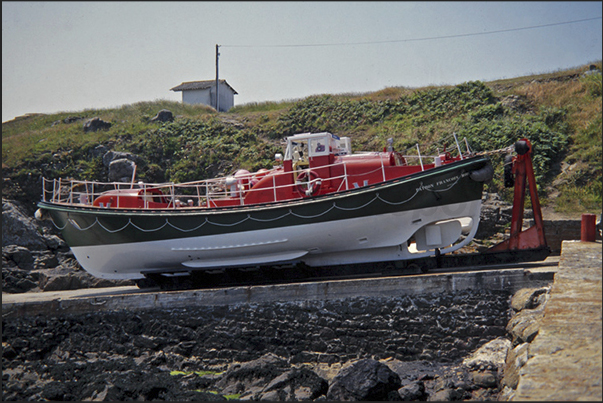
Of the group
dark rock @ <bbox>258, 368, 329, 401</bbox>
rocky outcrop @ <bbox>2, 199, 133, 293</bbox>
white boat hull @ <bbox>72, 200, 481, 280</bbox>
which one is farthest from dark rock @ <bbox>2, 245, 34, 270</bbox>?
dark rock @ <bbox>258, 368, 329, 401</bbox>

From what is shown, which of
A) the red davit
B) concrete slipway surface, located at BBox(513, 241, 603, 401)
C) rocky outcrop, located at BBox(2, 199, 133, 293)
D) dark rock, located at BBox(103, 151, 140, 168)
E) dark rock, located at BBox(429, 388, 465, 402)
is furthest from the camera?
dark rock, located at BBox(103, 151, 140, 168)

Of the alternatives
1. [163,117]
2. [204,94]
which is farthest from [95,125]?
[204,94]

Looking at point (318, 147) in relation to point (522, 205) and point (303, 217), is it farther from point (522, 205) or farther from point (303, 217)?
point (522, 205)

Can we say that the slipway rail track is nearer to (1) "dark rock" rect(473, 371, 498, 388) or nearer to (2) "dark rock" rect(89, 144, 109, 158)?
(1) "dark rock" rect(473, 371, 498, 388)

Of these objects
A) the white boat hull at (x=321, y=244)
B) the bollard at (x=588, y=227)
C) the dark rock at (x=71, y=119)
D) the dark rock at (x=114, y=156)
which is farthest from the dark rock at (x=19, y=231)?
the bollard at (x=588, y=227)

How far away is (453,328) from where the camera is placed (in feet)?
26.0

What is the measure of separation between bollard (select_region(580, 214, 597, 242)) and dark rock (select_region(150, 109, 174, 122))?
19.5 m

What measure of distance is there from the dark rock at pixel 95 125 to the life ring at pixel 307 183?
1549 centimetres

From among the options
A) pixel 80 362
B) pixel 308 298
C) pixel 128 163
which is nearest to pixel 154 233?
pixel 80 362

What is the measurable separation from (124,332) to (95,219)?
3.19 metres

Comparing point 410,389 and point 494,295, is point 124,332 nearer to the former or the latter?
point 410,389

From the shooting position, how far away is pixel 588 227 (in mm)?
7855

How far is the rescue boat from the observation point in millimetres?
9930

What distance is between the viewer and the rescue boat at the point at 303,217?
993cm
